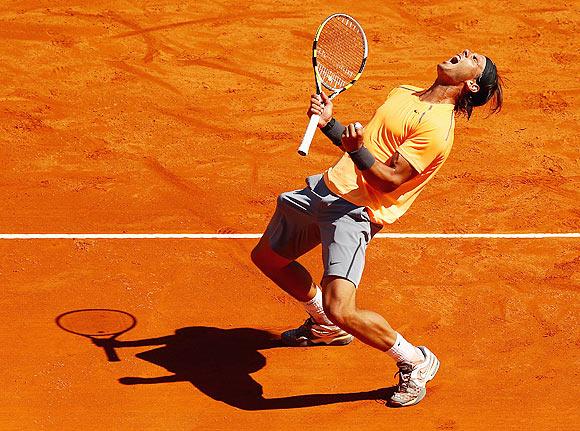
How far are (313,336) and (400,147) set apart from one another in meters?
1.82

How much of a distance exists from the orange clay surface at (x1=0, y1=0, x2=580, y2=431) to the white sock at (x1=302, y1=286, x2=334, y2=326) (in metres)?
0.27

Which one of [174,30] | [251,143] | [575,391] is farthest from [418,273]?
[174,30]

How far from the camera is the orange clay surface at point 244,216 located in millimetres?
7801

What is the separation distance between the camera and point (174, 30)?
1405 cm

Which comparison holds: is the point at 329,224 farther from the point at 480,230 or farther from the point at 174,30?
the point at 174,30

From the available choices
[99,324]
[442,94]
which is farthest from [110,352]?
[442,94]

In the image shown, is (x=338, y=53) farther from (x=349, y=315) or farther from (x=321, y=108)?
(x=349, y=315)

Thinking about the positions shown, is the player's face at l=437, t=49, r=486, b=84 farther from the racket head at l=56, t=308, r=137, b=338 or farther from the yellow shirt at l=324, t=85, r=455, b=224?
the racket head at l=56, t=308, r=137, b=338

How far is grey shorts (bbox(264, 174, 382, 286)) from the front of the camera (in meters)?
7.44

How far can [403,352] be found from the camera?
24.8ft

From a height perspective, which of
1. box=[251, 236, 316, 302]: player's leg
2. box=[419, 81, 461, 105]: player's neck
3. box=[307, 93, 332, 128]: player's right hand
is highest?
box=[419, 81, 461, 105]: player's neck

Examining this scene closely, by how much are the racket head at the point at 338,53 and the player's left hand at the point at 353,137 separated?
4.29 ft

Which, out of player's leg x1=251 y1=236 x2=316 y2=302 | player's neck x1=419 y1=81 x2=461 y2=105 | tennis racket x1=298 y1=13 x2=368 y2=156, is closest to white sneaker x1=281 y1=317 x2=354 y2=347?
player's leg x1=251 y1=236 x2=316 y2=302

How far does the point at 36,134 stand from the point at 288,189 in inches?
108
